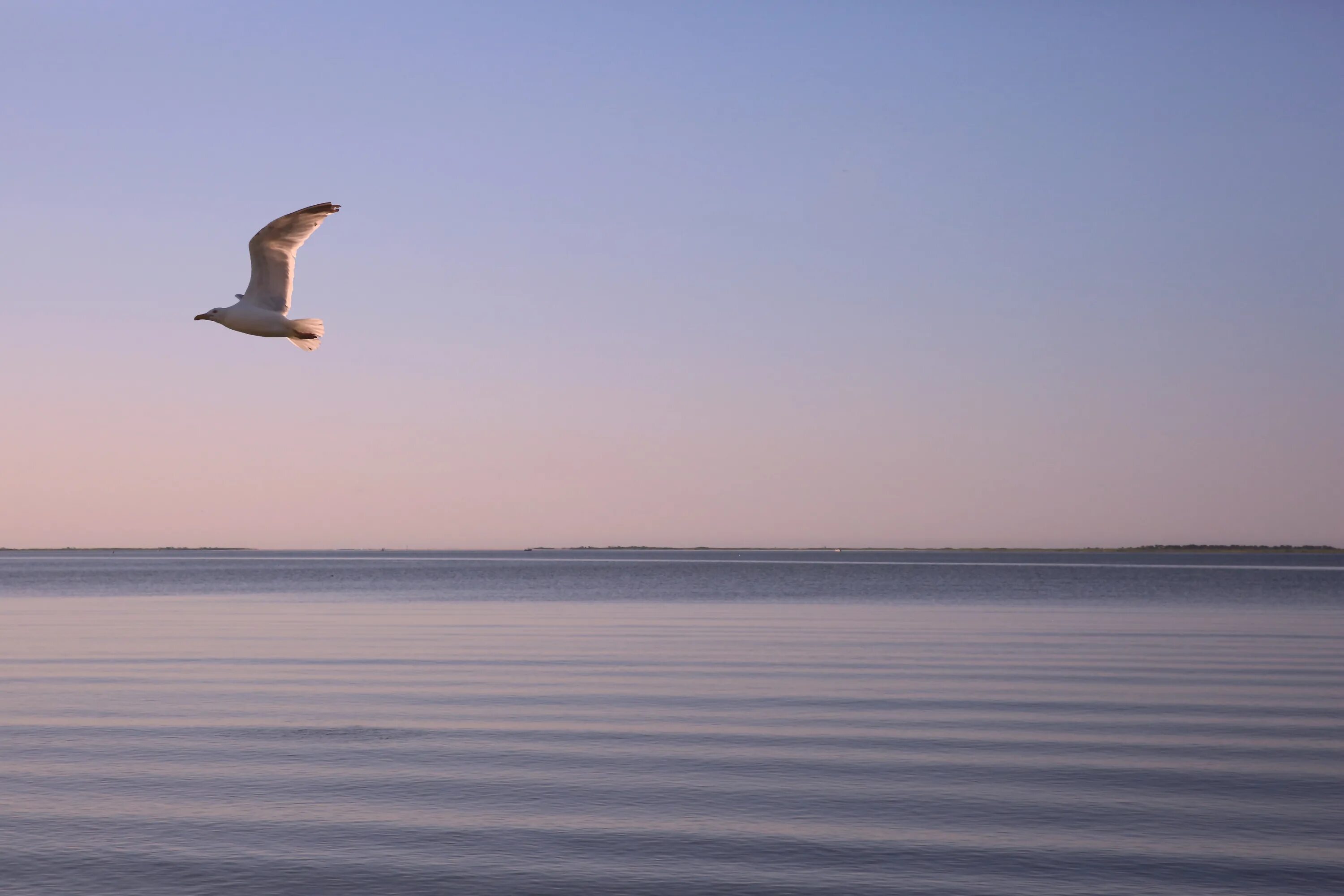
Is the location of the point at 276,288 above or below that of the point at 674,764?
above

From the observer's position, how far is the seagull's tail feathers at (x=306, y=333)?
64.6ft

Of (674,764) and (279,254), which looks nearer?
(674,764)

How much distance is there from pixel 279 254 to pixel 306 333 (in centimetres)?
140

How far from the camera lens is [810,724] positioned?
2272 cm

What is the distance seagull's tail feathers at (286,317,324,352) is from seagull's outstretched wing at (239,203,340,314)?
644 mm

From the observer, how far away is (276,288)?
2053 cm

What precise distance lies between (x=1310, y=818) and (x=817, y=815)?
5565 mm

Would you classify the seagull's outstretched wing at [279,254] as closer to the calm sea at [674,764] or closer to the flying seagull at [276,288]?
the flying seagull at [276,288]

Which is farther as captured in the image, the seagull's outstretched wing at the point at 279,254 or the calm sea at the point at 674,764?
the seagull's outstretched wing at the point at 279,254

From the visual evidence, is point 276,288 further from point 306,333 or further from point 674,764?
point 674,764

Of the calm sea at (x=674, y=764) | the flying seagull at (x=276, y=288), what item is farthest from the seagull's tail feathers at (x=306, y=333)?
the calm sea at (x=674, y=764)

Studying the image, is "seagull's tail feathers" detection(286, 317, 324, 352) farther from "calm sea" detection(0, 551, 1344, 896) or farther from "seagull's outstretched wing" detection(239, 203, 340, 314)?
"calm sea" detection(0, 551, 1344, 896)

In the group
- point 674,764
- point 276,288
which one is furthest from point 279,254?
point 674,764

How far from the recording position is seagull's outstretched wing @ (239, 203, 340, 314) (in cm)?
1988
